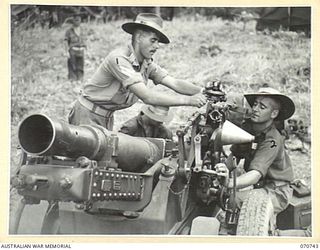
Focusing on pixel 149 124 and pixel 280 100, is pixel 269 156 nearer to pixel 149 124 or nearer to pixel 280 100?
pixel 280 100

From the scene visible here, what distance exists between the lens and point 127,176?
168cm

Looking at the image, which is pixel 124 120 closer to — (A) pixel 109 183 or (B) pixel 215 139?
(B) pixel 215 139

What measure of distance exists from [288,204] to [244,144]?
28 centimetres

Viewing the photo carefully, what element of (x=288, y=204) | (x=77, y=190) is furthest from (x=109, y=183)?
(x=288, y=204)

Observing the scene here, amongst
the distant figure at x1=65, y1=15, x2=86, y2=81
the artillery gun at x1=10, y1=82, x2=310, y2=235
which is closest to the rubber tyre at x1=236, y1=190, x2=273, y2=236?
the artillery gun at x1=10, y1=82, x2=310, y2=235

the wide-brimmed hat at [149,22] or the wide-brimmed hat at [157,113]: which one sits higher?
the wide-brimmed hat at [149,22]

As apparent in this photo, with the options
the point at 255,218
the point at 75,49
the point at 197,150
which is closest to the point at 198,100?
the point at 197,150

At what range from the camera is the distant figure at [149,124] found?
206cm

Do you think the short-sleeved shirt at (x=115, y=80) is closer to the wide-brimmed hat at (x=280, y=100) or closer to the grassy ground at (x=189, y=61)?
the grassy ground at (x=189, y=61)

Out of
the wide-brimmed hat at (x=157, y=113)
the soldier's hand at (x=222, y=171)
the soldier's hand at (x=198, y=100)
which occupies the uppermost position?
the soldier's hand at (x=198, y=100)

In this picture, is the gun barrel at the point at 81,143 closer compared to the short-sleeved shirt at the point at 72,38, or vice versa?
the gun barrel at the point at 81,143

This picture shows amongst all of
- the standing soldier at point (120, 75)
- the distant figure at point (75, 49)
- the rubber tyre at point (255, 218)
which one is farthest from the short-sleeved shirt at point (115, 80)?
the rubber tyre at point (255, 218)

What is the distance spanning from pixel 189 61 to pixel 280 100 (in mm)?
412

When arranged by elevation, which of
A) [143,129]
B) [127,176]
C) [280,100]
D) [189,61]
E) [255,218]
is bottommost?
[255,218]
